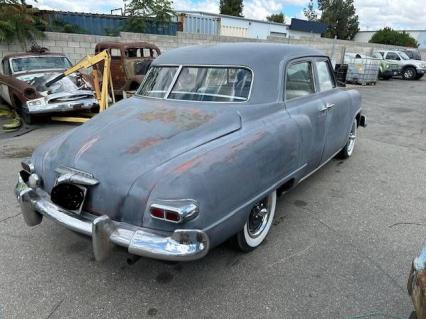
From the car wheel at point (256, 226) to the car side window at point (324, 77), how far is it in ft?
5.56

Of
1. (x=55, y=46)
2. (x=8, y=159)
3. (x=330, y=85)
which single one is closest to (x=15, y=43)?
(x=55, y=46)

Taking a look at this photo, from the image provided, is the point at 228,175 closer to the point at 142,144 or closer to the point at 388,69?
the point at 142,144

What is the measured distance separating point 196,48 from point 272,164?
5.47 feet

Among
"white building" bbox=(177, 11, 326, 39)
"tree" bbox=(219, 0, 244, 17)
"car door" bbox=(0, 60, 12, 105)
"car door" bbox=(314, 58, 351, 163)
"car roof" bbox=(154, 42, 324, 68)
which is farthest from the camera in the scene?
"tree" bbox=(219, 0, 244, 17)

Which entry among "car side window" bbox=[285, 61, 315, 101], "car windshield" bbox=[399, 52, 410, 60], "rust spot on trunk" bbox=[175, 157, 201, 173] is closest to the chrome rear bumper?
"rust spot on trunk" bbox=[175, 157, 201, 173]

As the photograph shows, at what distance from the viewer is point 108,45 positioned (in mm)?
9906

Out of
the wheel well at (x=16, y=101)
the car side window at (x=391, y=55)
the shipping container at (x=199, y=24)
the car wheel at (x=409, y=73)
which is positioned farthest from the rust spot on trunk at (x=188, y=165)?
the car side window at (x=391, y=55)

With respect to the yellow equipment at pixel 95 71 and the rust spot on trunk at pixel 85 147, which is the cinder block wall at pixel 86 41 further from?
the rust spot on trunk at pixel 85 147

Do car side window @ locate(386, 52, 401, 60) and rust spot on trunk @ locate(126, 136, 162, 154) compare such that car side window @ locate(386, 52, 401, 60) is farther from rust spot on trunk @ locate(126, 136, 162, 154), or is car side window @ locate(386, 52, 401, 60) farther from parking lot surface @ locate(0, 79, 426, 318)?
rust spot on trunk @ locate(126, 136, 162, 154)

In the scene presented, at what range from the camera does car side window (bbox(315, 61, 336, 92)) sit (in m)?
4.08

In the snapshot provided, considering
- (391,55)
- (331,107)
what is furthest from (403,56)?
(331,107)

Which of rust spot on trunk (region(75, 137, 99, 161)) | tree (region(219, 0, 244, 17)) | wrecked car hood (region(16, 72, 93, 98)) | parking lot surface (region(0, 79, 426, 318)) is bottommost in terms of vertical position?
parking lot surface (region(0, 79, 426, 318))

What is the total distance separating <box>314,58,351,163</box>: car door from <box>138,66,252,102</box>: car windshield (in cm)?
116

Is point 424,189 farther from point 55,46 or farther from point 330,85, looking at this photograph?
point 55,46
